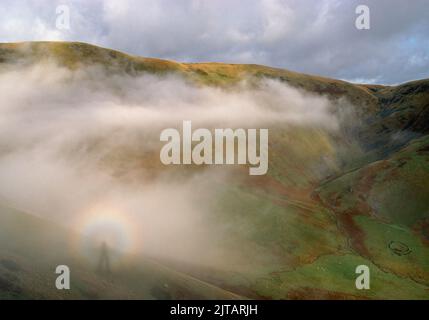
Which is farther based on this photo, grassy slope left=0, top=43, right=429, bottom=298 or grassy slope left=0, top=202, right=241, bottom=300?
grassy slope left=0, top=43, right=429, bottom=298

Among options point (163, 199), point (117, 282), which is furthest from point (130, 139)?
point (117, 282)

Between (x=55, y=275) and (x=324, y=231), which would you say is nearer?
(x=55, y=275)

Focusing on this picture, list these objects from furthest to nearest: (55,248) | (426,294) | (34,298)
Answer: (426,294) < (55,248) < (34,298)

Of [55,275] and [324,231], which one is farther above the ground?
[324,231]

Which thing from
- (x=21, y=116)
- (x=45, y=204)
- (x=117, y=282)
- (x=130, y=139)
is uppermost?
(x=21, y=116)

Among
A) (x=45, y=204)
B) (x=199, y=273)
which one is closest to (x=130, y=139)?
(x=45, y=204)

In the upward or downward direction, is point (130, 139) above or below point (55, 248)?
above

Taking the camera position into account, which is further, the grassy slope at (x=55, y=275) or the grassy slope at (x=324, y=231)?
the grassy slope at (x=324, y=231)

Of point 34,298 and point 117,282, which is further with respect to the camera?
point 117,282

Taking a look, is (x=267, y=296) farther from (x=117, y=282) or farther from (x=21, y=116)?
(x=21, y=116)

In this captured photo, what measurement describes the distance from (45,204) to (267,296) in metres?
63.2

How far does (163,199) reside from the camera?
11900cm

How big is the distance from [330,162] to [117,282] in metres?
165
